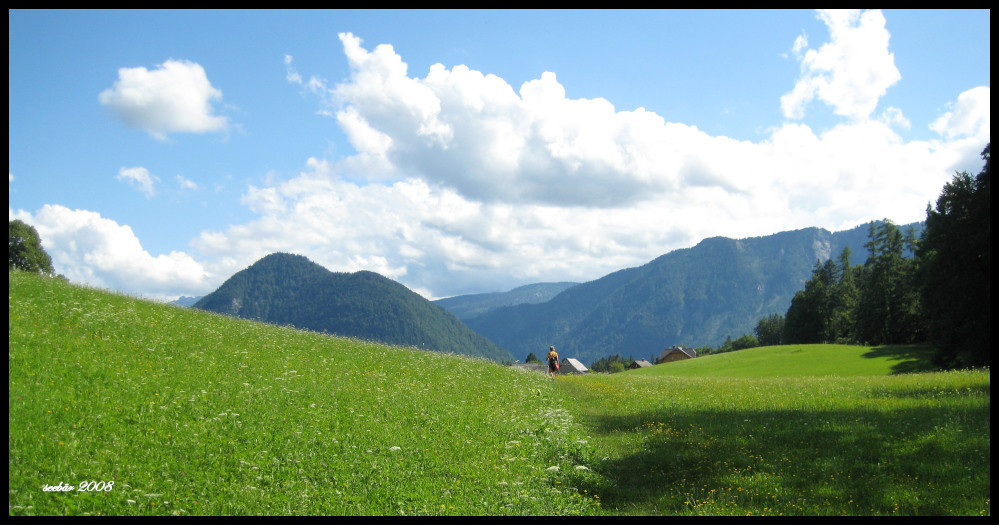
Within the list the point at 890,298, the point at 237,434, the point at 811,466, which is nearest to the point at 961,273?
the point at 890,298

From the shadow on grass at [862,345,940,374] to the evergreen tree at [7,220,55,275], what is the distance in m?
84.3

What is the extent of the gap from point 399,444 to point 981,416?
50.4 feet

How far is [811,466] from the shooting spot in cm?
1183

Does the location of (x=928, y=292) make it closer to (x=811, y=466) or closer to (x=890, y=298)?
(x=890, y=298)

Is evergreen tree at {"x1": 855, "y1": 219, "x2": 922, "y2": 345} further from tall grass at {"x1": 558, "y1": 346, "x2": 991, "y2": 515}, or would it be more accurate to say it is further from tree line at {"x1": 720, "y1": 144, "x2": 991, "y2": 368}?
tall grass at {"x1": 558, "y1": 346, "x2": 991, "y2": 515}

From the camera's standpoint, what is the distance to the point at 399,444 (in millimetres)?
12969

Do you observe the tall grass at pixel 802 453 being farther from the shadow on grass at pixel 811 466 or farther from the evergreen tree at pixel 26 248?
the evergreen tree at pixel 26 248

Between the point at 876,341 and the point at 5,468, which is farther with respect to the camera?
the point at 876,341

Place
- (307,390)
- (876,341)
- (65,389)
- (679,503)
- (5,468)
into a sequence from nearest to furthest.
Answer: (5,468) → (679,503) → (65,389) → (307,390) → (876,341)

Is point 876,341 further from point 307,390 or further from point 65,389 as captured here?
point 65,389

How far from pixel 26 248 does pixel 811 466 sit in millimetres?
74923

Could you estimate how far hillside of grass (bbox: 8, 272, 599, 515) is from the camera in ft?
29.5

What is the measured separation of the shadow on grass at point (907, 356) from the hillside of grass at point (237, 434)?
151 feet
